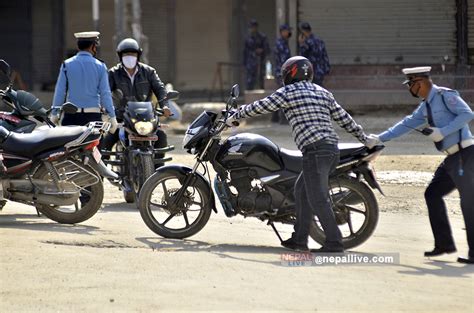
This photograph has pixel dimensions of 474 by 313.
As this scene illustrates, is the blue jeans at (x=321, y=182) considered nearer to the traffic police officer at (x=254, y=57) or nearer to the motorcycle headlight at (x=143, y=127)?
the motorcycle headlight at (x=143, y=127)

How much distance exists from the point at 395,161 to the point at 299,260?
6.84 meters

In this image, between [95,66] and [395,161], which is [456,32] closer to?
[395,161]

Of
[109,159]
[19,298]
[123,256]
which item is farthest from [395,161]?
[19,298]

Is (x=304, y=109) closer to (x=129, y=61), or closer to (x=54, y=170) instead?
(x=54, y=170)

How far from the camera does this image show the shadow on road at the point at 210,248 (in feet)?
30.1

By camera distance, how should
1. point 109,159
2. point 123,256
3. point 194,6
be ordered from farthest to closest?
point 194,6, point 109,159, point 123,256

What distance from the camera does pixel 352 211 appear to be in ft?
31.0

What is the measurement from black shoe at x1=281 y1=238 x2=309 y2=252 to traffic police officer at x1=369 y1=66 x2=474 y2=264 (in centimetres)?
96

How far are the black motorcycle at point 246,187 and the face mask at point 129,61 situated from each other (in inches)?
104

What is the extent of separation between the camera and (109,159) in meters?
12.5

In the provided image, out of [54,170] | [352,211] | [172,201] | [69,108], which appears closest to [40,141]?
[54,170]

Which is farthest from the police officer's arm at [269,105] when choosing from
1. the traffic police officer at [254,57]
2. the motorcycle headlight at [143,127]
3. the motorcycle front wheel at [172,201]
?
the traffic police officer at [254,57]

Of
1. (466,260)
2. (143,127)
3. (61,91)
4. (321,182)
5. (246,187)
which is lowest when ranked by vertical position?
(466,260)

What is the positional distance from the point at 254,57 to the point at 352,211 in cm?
1491
